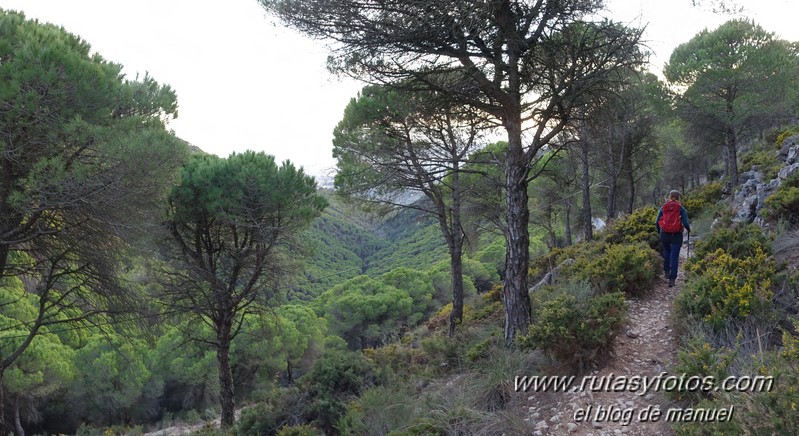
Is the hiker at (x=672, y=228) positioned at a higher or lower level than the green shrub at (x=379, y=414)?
higher

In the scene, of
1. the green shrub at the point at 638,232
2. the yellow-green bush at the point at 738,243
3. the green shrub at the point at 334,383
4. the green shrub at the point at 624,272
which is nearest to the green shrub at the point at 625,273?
the green shrub at the point at 624,272

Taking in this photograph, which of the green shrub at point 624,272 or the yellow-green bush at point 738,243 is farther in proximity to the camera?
the green shrub at point 624,272

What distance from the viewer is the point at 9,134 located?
5.38 m

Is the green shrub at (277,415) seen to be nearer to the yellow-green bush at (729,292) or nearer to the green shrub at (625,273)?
the green shrub at (625,273)

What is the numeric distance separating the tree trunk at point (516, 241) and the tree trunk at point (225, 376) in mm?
6631

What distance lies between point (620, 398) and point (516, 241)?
2.20m

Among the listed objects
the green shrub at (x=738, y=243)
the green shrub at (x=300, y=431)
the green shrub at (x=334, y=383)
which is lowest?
the green shrub at (x=300, y=431)

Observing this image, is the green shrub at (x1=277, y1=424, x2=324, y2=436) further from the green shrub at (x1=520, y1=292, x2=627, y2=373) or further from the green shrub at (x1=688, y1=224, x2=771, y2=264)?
the green shrub at (x1=688, y1=224, x2=771, y2=264)

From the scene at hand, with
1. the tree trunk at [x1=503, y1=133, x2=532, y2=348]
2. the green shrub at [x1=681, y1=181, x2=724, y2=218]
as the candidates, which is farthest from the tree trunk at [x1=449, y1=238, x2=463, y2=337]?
the green shrub at [x1=681, y1=181, x2=724, y2=218]

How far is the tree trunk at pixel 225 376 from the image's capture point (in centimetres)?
938

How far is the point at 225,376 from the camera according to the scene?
369 inches

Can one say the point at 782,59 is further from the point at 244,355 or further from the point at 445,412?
the point at 244,355

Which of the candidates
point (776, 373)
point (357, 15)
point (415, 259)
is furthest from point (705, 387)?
point (415, 259)

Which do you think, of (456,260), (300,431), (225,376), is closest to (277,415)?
(300,431)
